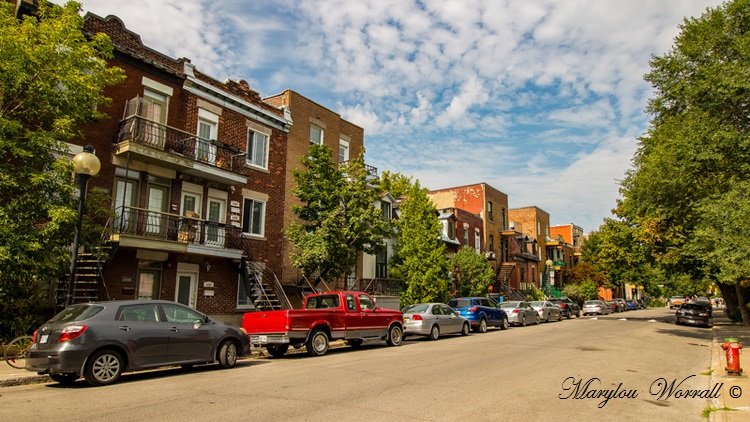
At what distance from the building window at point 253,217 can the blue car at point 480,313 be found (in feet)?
32.8

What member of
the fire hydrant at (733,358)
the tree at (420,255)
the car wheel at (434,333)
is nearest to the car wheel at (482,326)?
the tree at (420,255)

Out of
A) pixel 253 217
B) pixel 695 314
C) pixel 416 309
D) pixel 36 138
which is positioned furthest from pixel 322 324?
pixel 695 314

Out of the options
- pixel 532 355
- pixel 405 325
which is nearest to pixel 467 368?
pixel 532 355

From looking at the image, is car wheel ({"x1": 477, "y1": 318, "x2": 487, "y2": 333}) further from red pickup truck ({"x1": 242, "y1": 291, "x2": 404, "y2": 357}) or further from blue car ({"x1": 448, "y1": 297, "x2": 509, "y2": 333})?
red pickup truck ({"x1": 242, "y1": 291, "x2": 404, "y2": 357})

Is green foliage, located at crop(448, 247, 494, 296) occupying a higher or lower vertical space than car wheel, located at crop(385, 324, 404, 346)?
higher

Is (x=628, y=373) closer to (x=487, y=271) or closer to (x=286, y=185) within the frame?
(x=286, y=185)

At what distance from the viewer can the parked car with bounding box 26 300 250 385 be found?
29.0 feet

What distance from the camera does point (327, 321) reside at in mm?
14336

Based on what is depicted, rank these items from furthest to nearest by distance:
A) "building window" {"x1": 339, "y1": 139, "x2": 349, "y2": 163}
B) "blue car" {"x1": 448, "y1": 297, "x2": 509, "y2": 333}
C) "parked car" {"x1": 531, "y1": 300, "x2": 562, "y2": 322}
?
"parked car" {"x1": 531, "y1": 300, "x2": 562, "y2": 322}
"building window" {"x1": 339, "y1": 139, "x2": 349, "y2": 163}
"blue car" {"x1": 448, "y1": 297, "x2": 509, "y2": 333}

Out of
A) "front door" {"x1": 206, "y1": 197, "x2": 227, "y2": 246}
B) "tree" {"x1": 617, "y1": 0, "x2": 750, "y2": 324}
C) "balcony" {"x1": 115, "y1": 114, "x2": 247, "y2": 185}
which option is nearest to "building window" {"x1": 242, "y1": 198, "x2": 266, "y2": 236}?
"front door" {"x1": 206, "y1": 197, "x2": 227, "y2": 246}

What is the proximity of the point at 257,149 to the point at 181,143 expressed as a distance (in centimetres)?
427

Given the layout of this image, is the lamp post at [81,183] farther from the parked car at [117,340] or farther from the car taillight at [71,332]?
the car taillight at [71,332]

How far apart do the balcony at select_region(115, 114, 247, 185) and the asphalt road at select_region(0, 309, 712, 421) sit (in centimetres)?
781

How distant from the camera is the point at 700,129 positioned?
18219 millimetres
